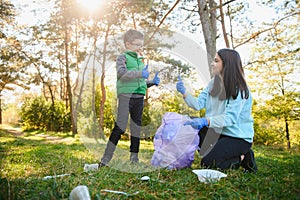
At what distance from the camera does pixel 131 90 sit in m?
2.60

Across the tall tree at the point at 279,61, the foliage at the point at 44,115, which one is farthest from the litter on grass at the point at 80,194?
the foliage at the point at 44,115

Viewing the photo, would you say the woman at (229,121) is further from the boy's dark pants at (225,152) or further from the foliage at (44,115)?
the foliage at (44,115)

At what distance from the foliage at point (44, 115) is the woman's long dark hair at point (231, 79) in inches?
464

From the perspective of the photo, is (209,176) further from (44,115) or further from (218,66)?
(44,115)

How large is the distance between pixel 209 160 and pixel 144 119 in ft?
3.39

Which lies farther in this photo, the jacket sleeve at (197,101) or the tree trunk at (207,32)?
the tree trunk at (207,32)

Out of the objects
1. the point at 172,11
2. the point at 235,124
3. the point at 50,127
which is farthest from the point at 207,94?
the point at 50,127

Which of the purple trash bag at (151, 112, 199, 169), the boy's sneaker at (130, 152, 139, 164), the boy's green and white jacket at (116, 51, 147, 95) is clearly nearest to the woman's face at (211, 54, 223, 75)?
the purple trash bag at (151, 112, 199, 169)

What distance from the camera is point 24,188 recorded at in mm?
1557

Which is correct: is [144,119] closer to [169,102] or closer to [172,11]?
[169,102]

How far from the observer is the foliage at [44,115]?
13436mm

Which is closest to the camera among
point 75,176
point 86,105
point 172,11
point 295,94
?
point 75,176

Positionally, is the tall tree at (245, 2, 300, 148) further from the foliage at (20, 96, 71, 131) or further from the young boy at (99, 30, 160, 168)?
the foliage at (20, 96, 71, 131)

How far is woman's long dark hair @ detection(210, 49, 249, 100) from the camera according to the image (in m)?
2.25
